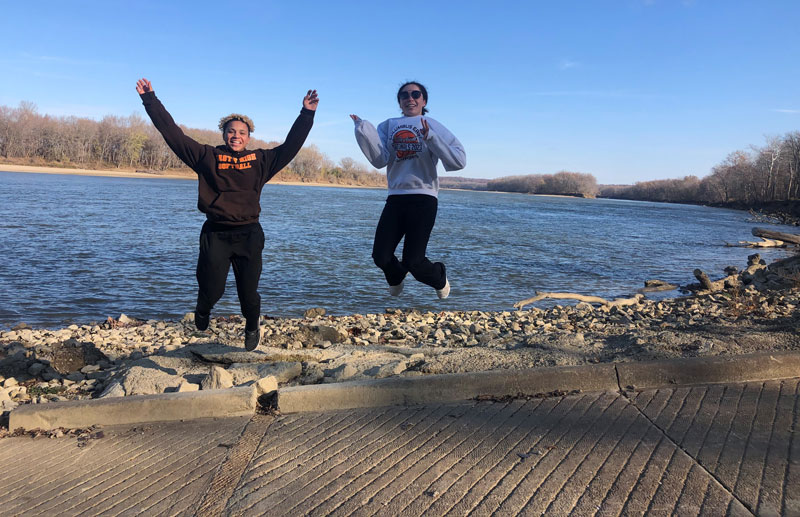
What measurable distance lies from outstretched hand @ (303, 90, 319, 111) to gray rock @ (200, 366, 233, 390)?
2.44 metres

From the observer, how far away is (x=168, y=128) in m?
4.83

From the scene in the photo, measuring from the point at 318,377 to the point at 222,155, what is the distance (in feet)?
6.79

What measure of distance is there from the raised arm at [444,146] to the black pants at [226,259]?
69.3 inches

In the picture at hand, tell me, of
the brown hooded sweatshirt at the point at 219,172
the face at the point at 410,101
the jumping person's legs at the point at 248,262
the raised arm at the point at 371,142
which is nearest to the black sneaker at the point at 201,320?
the jumping person's legs at the point at 248,262

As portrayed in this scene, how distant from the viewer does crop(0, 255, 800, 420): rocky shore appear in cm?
493

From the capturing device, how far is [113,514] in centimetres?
274

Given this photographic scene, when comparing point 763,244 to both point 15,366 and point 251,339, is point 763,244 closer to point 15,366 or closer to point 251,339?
point 251,339

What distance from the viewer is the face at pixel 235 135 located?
4.98 m

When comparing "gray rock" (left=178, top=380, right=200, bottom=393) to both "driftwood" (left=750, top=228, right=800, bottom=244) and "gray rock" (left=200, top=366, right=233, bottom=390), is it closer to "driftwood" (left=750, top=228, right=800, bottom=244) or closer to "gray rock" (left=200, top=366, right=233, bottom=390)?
"gray rock" (left=200, top=366, right=233, bottom=390)

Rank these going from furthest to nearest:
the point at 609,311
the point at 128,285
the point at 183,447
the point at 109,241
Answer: the point at 109,241 → the point at 128,285 → the point at 609,311 → the point at 183,447

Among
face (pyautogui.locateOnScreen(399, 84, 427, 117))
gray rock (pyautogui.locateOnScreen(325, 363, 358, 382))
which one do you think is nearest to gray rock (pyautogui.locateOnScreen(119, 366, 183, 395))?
gray rock (pyautogui.locateOnScreen(325, 363, 358, 382))

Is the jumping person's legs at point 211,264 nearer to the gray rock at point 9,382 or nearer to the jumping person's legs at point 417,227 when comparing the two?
the jumping person's legs at point 417,227

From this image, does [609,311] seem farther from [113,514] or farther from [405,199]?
[113,514]

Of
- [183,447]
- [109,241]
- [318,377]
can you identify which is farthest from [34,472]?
[109,241]
